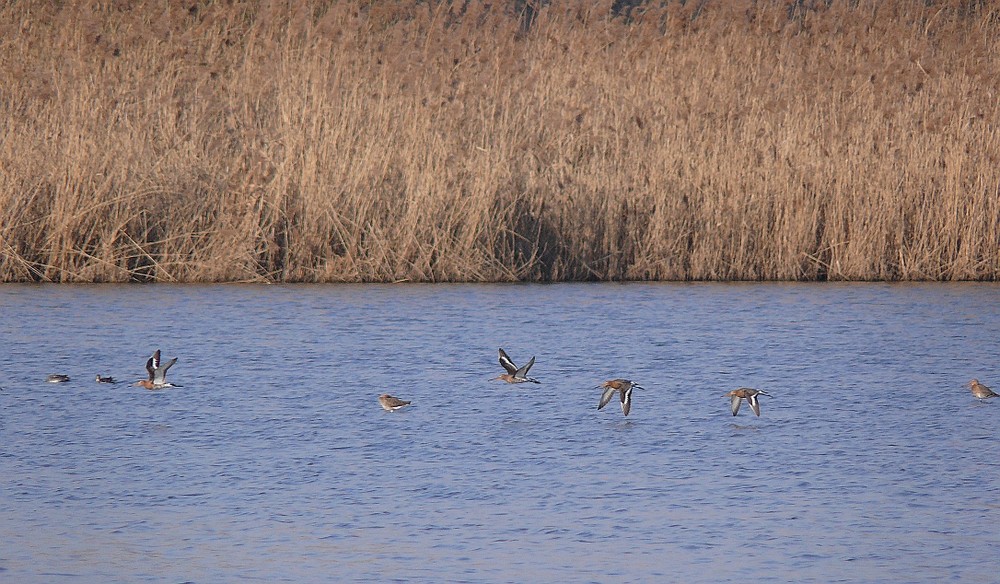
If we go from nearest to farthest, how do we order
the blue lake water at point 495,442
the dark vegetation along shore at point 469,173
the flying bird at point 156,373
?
1. the blue lake water at point 495,442
2. the flying bird at point 156,373
3. the dark vegetation along shore at point 469,173

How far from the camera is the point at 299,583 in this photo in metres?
4.46

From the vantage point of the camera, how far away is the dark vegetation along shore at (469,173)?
1134 centimetres

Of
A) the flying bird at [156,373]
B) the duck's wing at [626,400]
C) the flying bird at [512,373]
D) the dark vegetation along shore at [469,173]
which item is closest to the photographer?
the duck's wing at [626,400]

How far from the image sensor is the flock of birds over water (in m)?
6.81

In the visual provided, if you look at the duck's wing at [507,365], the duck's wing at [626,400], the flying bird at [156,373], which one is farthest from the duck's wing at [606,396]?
the flying bird at [156,373]

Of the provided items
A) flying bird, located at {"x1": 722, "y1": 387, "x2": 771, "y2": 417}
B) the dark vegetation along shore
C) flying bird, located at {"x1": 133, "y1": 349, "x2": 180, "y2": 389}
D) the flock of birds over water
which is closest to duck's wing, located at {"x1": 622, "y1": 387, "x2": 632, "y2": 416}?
the flock of birds over water

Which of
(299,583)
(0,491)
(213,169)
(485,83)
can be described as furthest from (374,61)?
(299,583)

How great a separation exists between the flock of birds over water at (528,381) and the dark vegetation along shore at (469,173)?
3.53m

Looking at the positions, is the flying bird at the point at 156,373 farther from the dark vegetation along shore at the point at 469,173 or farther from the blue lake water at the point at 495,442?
the dark vegetation along shore at the point at 469,173

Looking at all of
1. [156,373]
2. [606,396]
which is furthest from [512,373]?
[156,373]

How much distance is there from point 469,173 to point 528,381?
4.23 meters

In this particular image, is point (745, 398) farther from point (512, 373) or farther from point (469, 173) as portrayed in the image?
point (469, 173)

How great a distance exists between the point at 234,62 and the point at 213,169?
1.74 meters

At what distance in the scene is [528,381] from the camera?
7.64 metres
